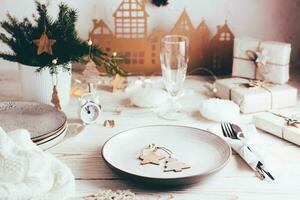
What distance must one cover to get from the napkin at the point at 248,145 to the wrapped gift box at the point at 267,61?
10.3 inches

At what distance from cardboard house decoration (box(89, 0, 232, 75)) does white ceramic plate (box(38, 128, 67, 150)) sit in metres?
0.45

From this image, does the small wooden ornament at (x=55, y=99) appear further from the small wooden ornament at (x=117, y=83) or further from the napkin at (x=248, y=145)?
the napkin at (x=248, y=145)

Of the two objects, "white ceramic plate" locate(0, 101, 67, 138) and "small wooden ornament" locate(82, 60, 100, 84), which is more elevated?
"small wooden ornament" locate(82, 60, 100, 84)

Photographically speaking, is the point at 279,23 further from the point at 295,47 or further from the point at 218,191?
the point at 218,191

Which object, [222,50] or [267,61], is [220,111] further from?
[222,50]

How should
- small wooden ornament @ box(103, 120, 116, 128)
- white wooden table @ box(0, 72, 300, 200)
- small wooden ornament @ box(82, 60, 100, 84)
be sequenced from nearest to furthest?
1. white wooden table @ box(0, 72, 300, 200)
2. small wooden ornament @ box(103, 120, 116, 128)
3. small wooden ornament @ box(82, 60, 100, 84)

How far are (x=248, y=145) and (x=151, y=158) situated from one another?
19 cm

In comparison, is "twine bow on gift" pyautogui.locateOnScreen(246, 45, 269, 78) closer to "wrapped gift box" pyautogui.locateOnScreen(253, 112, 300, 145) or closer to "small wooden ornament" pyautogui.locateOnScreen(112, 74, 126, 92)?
"wrapped gift box" pyautogui.locateOnScreen(253, 112, 300, 145)

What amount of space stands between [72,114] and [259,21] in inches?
25.2

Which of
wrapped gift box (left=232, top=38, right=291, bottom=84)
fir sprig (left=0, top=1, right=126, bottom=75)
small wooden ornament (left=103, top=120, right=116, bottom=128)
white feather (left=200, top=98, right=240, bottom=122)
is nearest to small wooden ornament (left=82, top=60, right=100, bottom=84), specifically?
fir sprig (left=0, top=1, right=126, bottom=75)

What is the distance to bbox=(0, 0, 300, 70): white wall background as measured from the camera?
1513 mm

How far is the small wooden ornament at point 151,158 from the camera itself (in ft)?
3.15

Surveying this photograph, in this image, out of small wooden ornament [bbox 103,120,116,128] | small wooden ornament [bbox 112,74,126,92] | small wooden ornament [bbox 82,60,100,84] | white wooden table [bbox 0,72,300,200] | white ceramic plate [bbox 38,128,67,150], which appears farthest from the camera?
small wooden ornament [bbox 112,74,126,92]

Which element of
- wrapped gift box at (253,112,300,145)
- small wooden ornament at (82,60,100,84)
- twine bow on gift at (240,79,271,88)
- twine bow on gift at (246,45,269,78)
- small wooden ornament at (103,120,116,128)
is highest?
twine bow on gift at (246,45,269,78)
